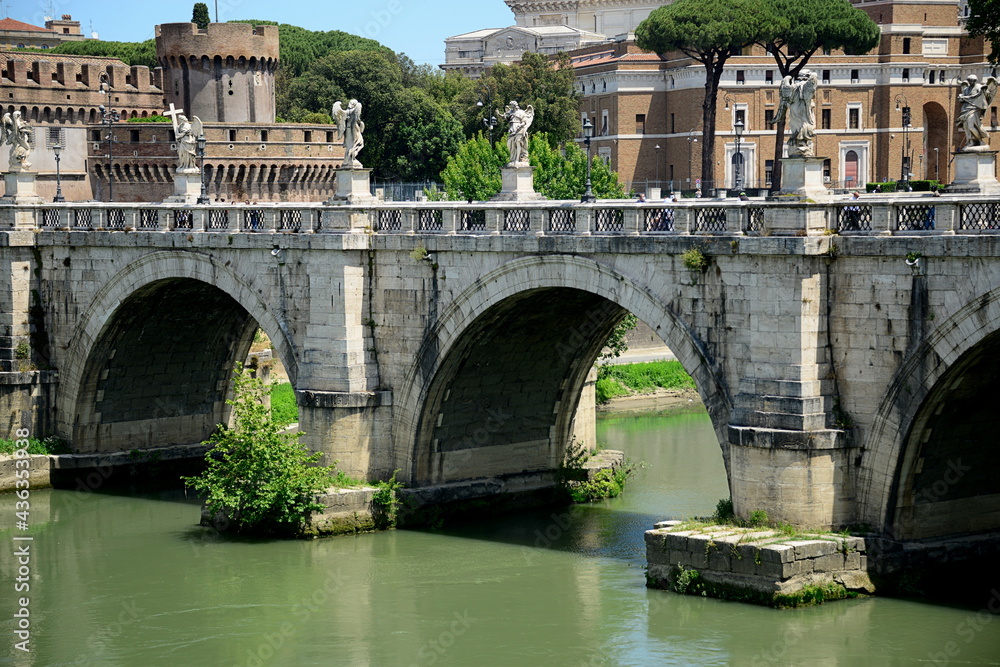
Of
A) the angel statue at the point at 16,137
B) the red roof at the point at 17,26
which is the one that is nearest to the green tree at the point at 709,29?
the angel statue at the point at 16,137

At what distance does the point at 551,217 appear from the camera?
2416cm

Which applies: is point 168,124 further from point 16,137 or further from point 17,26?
point 17,26

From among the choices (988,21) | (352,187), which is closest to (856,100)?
(988,21)

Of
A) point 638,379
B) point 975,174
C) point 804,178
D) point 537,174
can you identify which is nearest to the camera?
point 975,174

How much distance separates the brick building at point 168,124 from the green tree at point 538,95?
30.7 ft

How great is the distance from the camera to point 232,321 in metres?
33.7

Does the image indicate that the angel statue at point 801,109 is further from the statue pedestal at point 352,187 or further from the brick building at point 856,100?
the brick building at point 856,100

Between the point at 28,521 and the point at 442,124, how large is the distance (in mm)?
41562

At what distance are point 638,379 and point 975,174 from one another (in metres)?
23.7

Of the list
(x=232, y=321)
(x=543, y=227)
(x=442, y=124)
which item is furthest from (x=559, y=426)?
(x=442, y=124)

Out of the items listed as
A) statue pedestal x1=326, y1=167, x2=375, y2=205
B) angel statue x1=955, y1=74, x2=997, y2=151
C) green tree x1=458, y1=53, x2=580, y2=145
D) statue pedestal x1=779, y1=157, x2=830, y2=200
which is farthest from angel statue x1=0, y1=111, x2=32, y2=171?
green tree x1=458, y1=53, x2=580, y2=145

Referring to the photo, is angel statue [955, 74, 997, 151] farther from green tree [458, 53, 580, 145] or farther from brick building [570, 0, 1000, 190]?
green tree [458, 53, 580, 145]

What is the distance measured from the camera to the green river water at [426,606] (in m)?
20.0

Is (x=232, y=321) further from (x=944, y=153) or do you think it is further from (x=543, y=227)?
(x=944, y=153)
